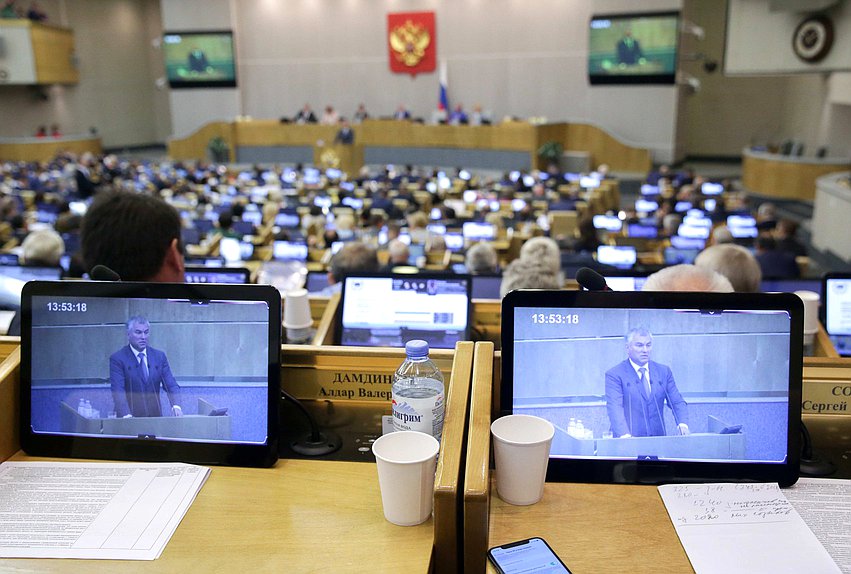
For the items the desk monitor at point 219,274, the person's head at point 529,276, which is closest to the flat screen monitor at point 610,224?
the person's head at point 529,276

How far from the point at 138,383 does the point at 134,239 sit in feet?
2.42

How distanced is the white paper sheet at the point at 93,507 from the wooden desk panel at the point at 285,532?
3 centimetres

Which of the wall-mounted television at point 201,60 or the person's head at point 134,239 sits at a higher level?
the wall-mounted television at point 201,60

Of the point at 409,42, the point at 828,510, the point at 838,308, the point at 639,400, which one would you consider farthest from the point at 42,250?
the point at 409,42

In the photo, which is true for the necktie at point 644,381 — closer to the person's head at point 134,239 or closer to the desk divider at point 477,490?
the desk divider at point 477,490

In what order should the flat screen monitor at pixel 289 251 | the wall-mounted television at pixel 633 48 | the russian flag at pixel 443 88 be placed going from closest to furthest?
the flat screen monitor at pixel 289 251, the wall-mounted television at pixel 633 48, the russian flag at pixel 443 88

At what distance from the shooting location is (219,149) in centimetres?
2083

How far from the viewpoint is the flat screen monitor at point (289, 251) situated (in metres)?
7.50

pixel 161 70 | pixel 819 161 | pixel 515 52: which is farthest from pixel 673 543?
pixel 161 70

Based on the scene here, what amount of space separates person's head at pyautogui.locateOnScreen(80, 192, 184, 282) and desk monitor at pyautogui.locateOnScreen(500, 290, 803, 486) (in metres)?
1.23

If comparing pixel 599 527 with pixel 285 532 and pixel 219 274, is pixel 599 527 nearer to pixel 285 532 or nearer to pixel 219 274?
pixel 285 532

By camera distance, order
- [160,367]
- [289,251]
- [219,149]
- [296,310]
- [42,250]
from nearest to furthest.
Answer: [160,367], [296,310], [42,250], [289,251], [219,149]

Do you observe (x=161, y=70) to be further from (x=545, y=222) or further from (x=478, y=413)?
(x=478, y=413)

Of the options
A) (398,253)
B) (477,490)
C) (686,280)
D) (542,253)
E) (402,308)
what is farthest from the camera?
(398,253)
